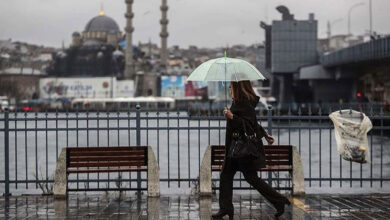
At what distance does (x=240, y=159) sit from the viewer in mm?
8633

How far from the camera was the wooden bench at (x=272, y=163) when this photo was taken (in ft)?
33.7

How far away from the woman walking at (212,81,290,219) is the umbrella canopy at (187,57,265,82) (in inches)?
4.2

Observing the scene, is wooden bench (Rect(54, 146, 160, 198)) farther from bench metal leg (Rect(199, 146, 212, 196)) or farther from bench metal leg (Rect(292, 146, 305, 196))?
bench metal leg (Rect(292, 146, 305, 196))

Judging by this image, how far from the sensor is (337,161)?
2986 cm

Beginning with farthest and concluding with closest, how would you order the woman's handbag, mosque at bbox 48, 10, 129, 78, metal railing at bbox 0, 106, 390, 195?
mosque at bbox 48, 10, 129, 78, metal railing at bbox 0, 106, 390, 195, the woman's handbag

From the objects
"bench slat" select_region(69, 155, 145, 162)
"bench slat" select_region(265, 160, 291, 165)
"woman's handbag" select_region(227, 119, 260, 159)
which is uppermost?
"woman's handbag" select_region(227, 119, 260, 159)

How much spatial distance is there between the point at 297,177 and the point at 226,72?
278cm

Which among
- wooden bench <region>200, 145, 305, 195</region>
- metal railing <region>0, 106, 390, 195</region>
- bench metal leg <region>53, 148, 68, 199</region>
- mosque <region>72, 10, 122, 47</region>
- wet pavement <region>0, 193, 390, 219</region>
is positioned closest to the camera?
wet pavement <region>0, 193, 390, 219</region>

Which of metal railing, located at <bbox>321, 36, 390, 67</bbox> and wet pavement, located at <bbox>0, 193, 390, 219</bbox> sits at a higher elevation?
metal railing, located at <bbox>321, 36, 390, 67</bbox>

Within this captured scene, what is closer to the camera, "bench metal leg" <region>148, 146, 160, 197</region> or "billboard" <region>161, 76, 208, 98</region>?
"bench metal leg" <region>148, 146, 160, 197</region>

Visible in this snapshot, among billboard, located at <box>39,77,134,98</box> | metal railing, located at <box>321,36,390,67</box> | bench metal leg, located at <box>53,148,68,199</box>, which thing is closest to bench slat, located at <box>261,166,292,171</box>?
bench metal leg, located at <box>53,148,68,199</box>

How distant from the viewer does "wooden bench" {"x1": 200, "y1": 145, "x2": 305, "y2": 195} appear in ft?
33.7

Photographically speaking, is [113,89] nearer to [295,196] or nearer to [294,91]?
[294,91]

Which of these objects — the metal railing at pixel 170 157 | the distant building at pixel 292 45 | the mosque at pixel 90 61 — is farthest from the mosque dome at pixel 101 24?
the metal railing at pixel 170 157
